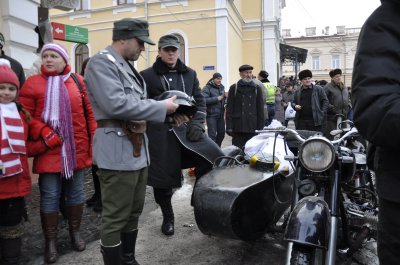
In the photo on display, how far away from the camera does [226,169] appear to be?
11.1ft

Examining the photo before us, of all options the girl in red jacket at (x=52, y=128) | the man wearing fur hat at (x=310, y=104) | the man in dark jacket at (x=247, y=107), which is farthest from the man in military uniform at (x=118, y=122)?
the man wearing fur hat at (x=310, y=104)

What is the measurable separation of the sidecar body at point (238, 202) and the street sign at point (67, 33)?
442 centimetres

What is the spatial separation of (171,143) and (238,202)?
115 cm

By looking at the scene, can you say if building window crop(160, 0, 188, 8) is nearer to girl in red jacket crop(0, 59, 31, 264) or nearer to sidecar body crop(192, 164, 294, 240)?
girl in red jacket crop(0, 59, 31, 264)

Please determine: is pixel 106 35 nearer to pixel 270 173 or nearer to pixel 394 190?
pixel 270 173

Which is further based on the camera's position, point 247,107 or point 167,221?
point 247,107

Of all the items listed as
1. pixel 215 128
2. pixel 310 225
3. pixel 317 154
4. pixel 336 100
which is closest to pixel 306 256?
pixel 310 225

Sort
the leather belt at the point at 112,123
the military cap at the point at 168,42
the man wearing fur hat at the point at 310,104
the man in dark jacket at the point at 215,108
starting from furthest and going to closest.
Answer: the man in dark jacket at the point at 215,108 < the man wearing fur hat at the point at 310,104 < the military cap at the point at 168,42 < the leather belt at the point at 112,123

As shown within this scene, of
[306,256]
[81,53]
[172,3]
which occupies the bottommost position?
[306,256]

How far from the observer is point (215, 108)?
8.27 m

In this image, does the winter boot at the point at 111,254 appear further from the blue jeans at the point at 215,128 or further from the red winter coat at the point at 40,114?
the blue jeans at the point at 215,128

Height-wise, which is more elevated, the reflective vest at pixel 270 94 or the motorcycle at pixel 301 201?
the reflective vest at pixel 270 94

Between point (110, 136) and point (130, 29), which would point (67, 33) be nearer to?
point (130, 29)

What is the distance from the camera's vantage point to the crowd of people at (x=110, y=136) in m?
2.55
